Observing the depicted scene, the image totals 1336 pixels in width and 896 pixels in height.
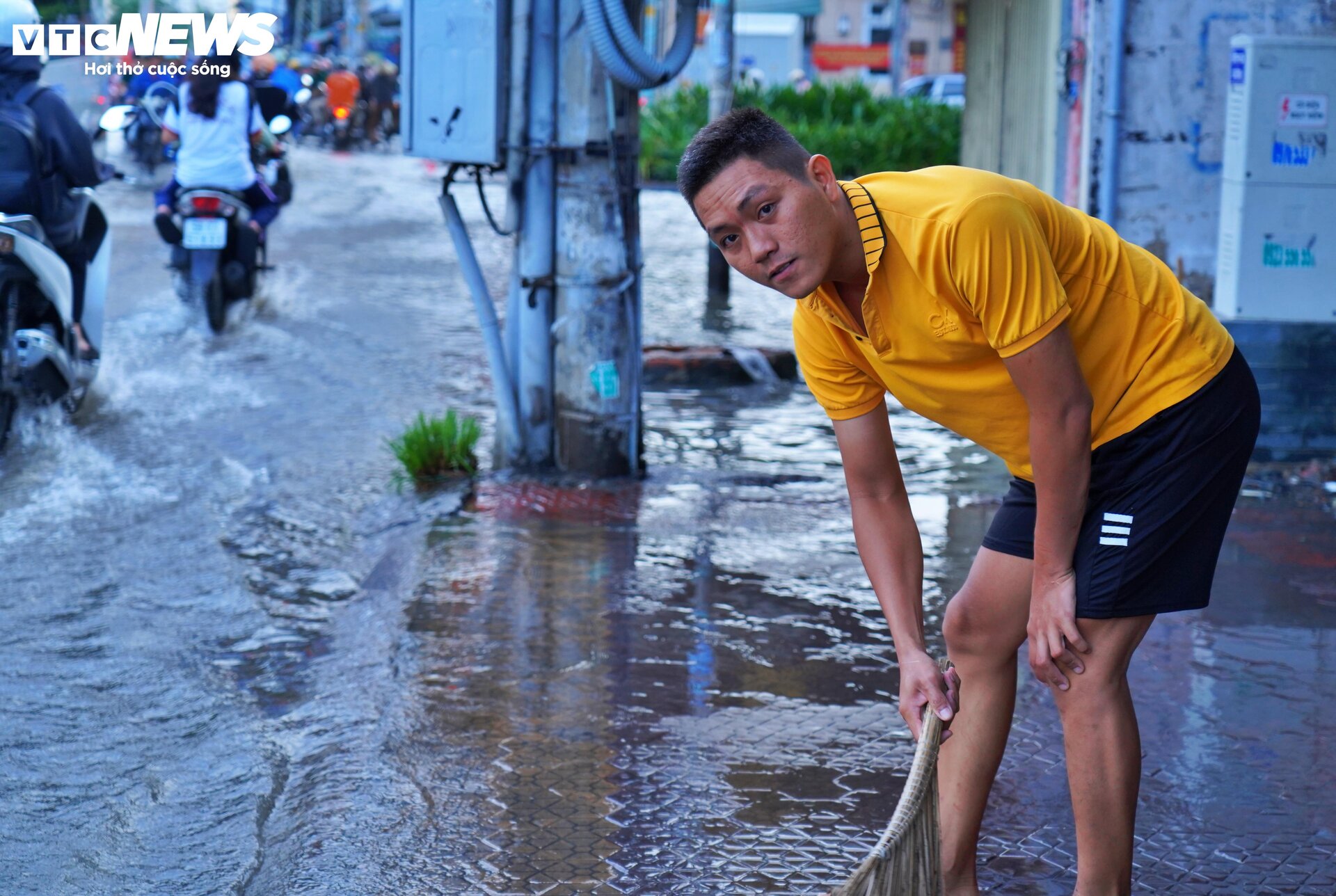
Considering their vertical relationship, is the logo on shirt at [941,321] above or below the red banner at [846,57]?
below

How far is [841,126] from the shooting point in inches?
819

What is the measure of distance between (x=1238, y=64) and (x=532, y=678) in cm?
386

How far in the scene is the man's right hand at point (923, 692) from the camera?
250cm

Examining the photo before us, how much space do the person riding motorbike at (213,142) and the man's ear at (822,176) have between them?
7117 mm

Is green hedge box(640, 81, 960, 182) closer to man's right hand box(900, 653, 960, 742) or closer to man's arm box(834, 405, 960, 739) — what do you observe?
man's arm box(834, 405, 960, 739)

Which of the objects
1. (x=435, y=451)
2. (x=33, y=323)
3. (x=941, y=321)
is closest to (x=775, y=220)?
(x=941, y=321)

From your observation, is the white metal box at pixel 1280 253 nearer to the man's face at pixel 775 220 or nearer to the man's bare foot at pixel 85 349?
the man's face at pixel 775 220

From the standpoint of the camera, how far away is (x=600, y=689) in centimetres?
381

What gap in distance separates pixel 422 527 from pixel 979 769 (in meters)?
2.93

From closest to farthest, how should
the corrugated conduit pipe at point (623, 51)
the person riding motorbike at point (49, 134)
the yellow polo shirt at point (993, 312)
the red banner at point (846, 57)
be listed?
the yellow polo shirt at point (993, 312), the corrugated conduit pipe at point (623, 51), the person riding motorbike at point (49, 134), the red banner at point (846, 57)

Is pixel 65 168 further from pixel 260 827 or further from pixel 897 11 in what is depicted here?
pixel 897 11

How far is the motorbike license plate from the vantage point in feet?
28.1

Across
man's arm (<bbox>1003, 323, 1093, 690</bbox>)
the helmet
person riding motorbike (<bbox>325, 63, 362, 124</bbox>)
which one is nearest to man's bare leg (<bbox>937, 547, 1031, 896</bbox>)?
man's arm (<bbox>1003, 323, 1093, 690</bbox>)

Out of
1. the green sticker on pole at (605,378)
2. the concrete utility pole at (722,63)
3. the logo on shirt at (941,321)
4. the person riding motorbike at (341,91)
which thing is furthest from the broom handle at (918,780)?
the person riding motorbike at (341,91)
